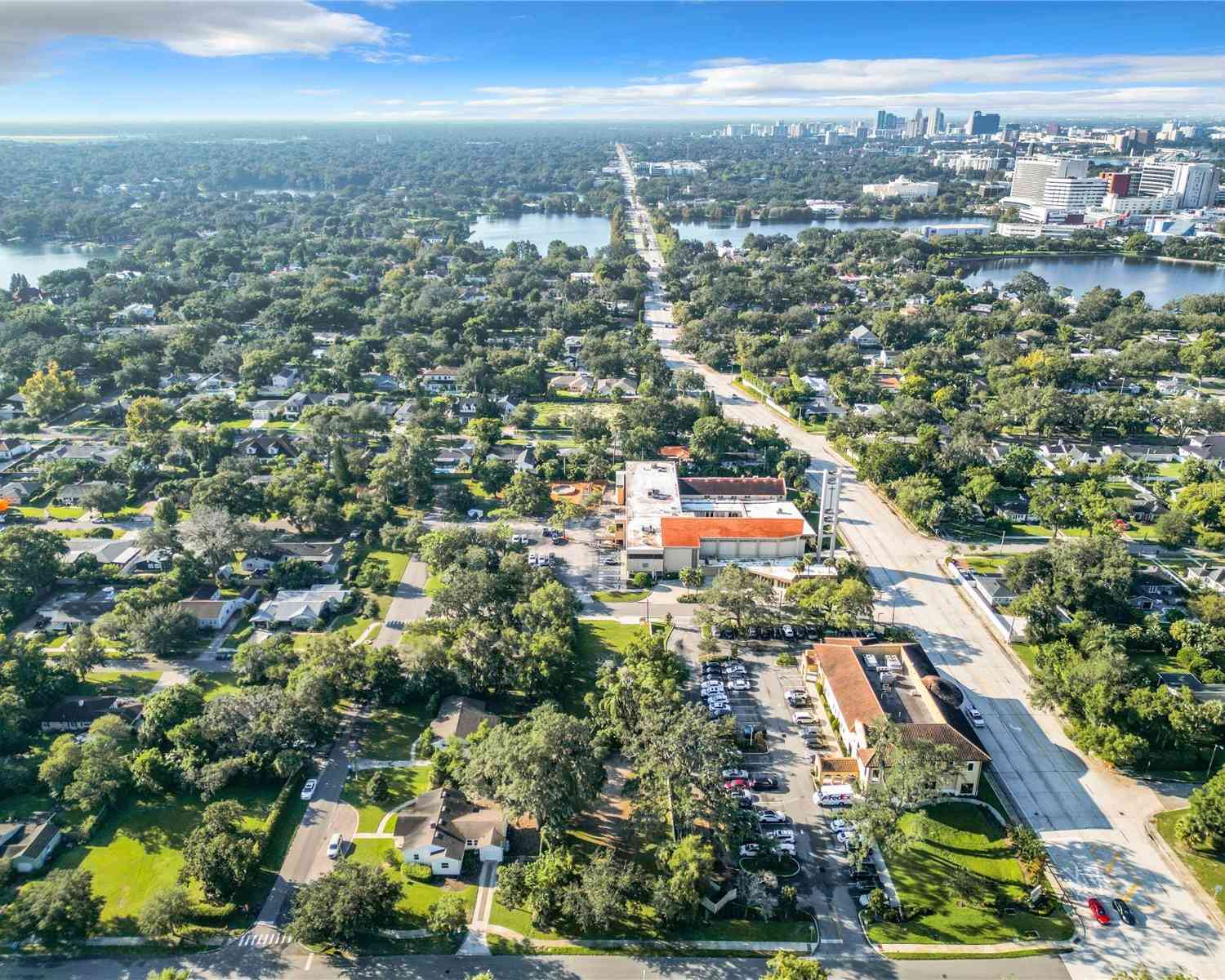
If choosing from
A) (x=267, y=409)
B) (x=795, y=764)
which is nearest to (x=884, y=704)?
(x=795, y=764)

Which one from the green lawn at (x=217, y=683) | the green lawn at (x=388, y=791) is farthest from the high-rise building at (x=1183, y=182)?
the green lawn at (x=217, y=683)

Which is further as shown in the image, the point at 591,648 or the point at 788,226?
the point at 788,226

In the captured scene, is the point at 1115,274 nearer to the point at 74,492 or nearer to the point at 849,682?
the point at 849,682

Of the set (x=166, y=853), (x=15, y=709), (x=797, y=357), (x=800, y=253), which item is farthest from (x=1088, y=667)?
(x=800, y=253)

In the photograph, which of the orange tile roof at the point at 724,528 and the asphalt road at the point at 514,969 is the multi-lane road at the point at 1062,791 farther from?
the orange tile roof at the point at 724,528

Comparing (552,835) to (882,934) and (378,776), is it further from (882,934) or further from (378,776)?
(882,934)

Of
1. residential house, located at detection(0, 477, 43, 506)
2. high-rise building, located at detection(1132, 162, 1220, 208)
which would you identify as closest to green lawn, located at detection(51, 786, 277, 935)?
residential house, located at detection(0, 477, 43, 506)

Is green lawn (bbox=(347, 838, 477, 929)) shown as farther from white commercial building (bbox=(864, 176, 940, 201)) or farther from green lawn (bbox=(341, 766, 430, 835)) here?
white commercial building (bbox=(864, 176, 940, 201))
